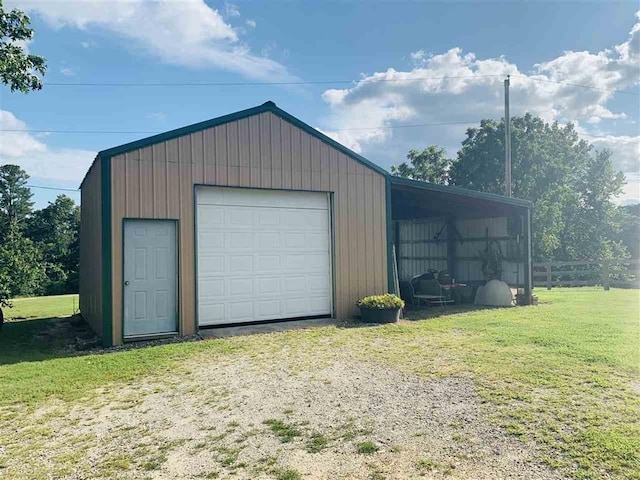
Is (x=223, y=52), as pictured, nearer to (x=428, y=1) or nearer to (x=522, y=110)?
(x=428, y=1)

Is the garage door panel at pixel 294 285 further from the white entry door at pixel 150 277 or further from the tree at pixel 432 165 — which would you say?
the tree at pixel 432 165

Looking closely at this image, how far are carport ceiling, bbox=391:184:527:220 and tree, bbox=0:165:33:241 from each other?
29.4 metres

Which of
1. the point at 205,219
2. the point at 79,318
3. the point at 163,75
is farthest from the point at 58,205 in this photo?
the point at 205,219

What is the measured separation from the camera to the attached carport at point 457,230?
11305 mm

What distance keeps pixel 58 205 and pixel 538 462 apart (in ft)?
118

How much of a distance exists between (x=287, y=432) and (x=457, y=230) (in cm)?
1211

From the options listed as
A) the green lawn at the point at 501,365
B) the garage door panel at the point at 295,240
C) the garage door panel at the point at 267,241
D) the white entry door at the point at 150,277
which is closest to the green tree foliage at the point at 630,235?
the green lawn at the point at 501,365

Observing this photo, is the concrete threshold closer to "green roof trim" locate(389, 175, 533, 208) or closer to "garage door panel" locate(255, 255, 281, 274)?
"garage door panel" locate(255, 255, 281, 274)

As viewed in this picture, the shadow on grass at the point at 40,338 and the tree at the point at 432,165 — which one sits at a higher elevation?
the tree at the point at 432,165

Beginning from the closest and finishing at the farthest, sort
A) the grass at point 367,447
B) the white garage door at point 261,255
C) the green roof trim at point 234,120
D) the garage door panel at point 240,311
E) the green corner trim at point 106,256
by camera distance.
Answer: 1. the grass at point 367,447
2. the green corner trim at point 106,256
3. the green roof trim at point 234,120
4. the white garage door at point 261,255
5. the garage door panel at point 240,311

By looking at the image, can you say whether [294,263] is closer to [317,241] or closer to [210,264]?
[317,241]

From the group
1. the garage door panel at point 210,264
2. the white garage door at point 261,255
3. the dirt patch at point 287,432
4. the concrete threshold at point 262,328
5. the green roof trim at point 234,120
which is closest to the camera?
the dirt patch at point 287,432

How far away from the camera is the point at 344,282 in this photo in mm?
8977

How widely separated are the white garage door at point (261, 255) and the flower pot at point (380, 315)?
32.2 inches
